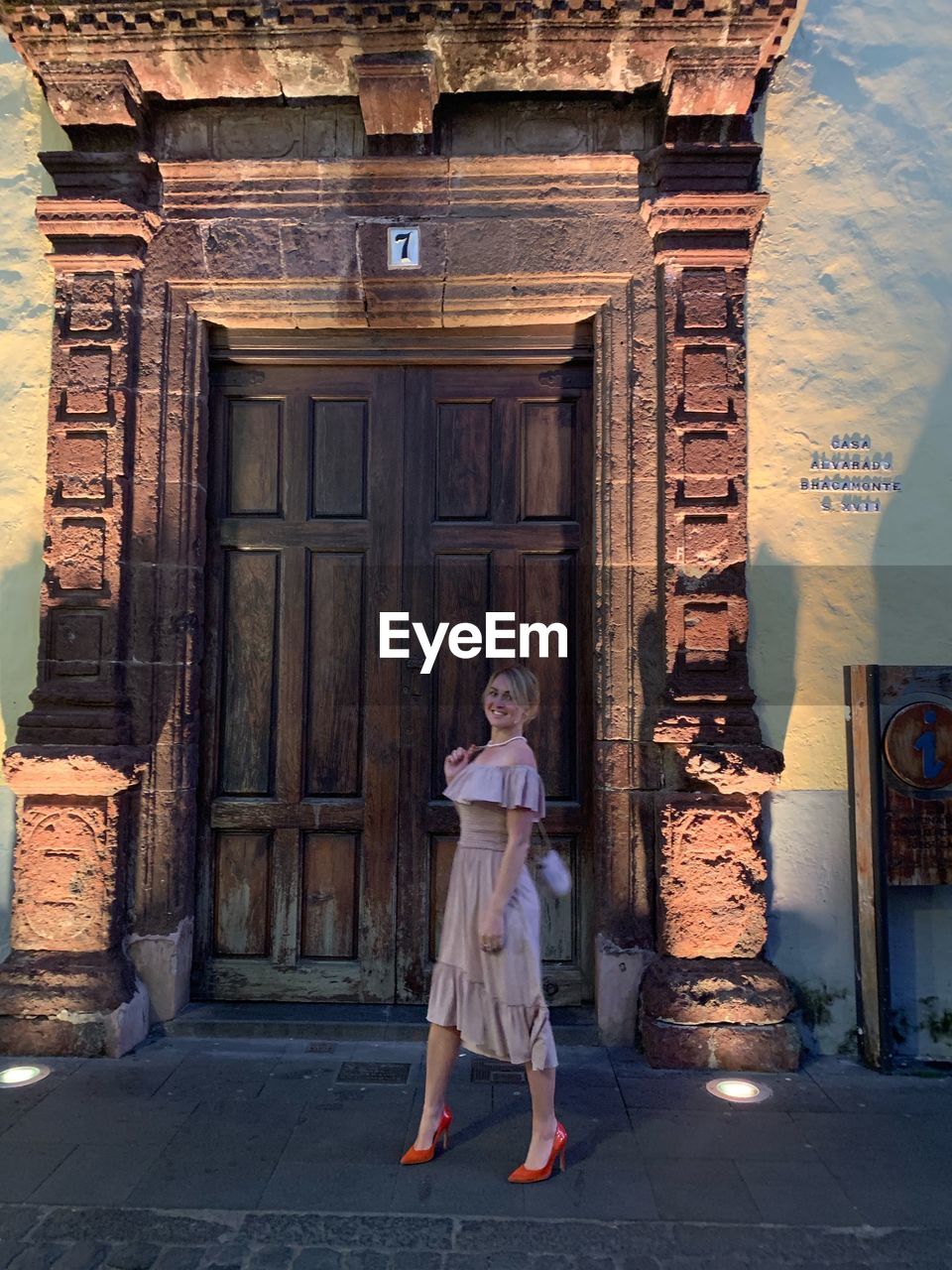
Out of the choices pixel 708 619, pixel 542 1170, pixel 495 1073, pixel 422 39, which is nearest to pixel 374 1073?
pixel 495 1073

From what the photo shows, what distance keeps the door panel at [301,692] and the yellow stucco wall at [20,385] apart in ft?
2.72

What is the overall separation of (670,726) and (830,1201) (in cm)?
181

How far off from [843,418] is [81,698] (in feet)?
12.3

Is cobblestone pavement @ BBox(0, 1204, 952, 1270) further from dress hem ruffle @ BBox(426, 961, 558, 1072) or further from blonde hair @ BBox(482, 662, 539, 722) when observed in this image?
blonde hair @ BBox(482, 662, 539, 722)

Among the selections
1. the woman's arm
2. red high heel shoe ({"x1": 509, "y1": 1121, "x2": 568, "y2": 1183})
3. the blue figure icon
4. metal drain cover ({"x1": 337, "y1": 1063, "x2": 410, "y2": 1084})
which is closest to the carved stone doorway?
the blue figure icon

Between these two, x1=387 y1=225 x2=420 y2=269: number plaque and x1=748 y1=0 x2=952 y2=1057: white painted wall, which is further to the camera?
x1=387 y1=225 x2=420 y2=269: number plaque

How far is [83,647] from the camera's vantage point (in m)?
4.25

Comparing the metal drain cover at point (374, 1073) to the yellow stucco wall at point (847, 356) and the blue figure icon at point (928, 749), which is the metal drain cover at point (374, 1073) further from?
the blue figure icon at point (928, 749)

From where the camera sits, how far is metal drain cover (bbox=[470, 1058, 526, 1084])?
3.66 m

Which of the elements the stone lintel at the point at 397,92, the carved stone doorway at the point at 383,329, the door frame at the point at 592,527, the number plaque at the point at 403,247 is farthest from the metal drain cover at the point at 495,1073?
the stone lintel at the point at 397,92

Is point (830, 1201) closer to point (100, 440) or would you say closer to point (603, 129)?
point (100, 440)

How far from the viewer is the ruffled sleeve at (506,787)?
2.84 meters

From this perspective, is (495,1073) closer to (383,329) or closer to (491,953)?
(491,953)
